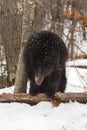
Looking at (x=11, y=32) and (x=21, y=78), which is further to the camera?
(x=11, y=32)

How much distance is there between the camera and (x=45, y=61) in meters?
4.87

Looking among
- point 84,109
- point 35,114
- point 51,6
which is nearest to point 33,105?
point 35,114

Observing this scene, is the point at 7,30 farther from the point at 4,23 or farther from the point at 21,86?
the point at 21,86

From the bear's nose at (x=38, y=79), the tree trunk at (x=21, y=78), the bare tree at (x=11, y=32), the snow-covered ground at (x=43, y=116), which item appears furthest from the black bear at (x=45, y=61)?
the bare tree at (x=11, y=32)

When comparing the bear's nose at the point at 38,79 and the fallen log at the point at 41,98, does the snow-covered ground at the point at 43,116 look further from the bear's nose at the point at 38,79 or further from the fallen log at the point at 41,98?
the bear's nose at the point at 38,79

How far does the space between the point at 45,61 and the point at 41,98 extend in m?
0.70

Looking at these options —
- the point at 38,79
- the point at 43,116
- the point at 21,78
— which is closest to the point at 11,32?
the point at 21,78

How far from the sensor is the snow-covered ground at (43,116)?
462cm

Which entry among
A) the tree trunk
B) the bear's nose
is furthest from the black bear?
the tree trunk

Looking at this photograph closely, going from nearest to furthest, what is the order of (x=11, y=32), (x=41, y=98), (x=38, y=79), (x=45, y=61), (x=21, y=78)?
1. (x=45, y=61)
2. (x=38, y=79)
3. (x=41, y=98)
4. (x=21, y=78)
5. (x=11, y=32)

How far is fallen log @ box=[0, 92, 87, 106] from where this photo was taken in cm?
527

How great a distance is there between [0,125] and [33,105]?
0.79 meters

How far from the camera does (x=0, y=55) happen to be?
10.7 meters

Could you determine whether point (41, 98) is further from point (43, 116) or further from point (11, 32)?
point (11, 32)
